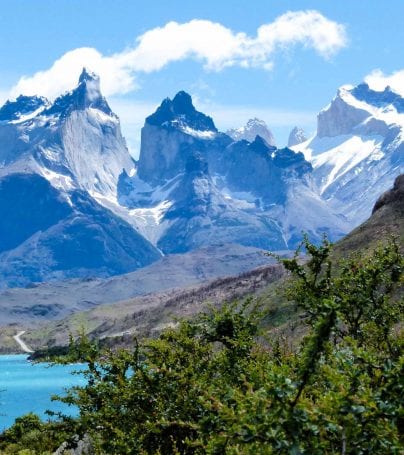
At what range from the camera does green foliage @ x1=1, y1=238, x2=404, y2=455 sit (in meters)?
10.8

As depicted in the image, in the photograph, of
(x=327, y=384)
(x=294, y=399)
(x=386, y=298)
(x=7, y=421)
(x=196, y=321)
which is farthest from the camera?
(x=7, y=421)

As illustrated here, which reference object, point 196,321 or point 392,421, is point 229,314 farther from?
point 392,421

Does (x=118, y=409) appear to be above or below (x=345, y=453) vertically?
above

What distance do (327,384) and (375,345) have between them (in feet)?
30.4

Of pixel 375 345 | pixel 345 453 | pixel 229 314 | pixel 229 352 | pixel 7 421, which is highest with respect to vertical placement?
pixel 7 421

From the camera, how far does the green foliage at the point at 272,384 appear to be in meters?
10.8

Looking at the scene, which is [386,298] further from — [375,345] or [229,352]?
[229,352]

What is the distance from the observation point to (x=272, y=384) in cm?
1091

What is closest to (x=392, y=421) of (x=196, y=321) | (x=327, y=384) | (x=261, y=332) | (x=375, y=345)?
(x=327, y=384)

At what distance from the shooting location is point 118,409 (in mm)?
22766

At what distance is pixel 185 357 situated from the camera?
25203mm

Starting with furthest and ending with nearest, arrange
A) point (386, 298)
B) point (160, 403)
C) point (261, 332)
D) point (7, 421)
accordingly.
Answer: point (7, 421) < point (261, 332) < point (386, 298) < point (160, 403)

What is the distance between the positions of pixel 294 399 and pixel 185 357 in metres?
14.7

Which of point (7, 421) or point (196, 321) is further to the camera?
point (7, 421)
